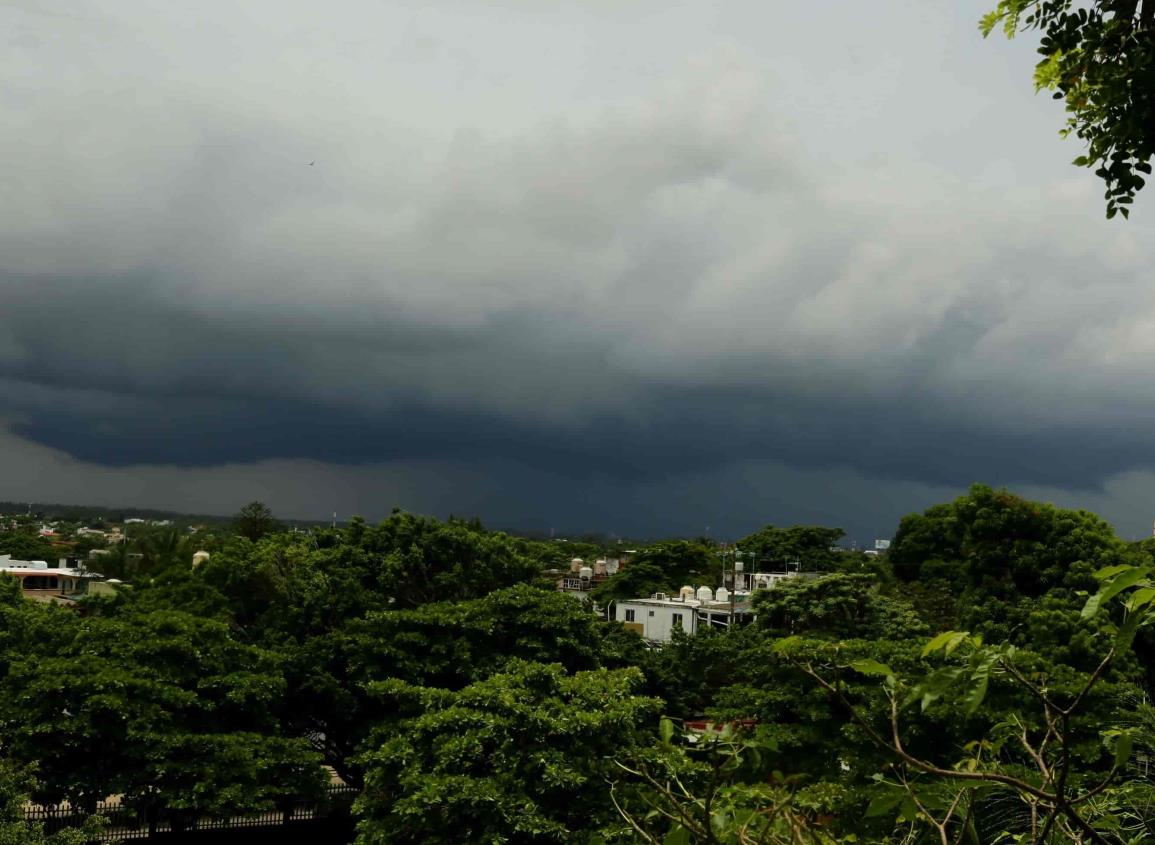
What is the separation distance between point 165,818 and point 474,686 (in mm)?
9375

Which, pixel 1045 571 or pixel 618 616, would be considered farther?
pixel 618 616

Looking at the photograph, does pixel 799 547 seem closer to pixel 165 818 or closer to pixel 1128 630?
pixel 165 818

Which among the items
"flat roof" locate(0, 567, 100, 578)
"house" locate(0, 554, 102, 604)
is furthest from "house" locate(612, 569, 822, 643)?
"flat roof" locate(0, 567, 100, 578)

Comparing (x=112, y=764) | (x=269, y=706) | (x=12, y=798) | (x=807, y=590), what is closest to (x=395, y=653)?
(x=269, y=706)

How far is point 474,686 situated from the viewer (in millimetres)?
15531

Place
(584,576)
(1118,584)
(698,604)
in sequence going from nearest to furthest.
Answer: (1118,584)
(698,604)
(584,576)

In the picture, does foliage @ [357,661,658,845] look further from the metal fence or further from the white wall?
the white wall

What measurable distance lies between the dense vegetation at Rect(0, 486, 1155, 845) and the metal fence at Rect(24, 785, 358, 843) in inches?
33.3

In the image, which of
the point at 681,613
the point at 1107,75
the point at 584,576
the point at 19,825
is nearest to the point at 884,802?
the point at 1107,75

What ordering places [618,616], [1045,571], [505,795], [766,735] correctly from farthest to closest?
1. [618,616]
2. [1045,571]
3. [505,795]
4. [766,735]

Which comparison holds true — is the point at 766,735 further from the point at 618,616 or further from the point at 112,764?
the point at 618,616

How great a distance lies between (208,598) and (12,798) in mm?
9695

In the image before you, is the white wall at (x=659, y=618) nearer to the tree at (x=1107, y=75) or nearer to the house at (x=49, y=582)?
the house at (x=49, y=582)

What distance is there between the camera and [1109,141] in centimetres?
477
